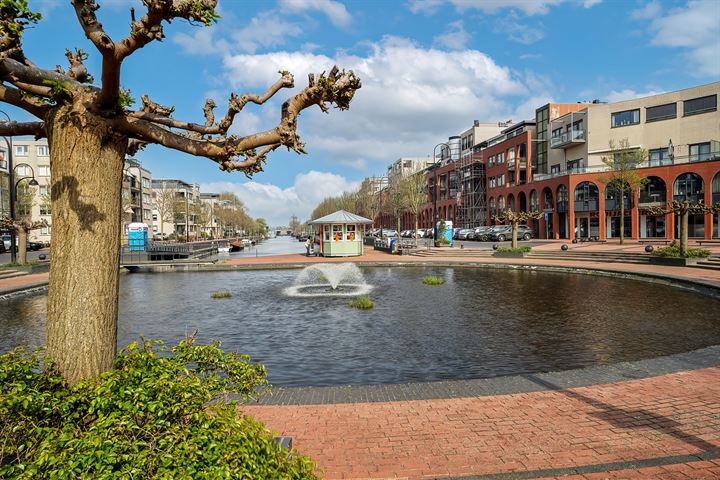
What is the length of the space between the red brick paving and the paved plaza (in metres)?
0.01

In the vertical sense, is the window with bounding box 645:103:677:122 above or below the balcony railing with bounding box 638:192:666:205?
above

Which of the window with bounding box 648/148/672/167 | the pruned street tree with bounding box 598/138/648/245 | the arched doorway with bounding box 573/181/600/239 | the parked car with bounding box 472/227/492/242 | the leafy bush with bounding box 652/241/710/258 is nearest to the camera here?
the leafy bush with bounding box 652/241/710/258

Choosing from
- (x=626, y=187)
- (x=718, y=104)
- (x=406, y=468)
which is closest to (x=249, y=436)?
(x=406, y=468)

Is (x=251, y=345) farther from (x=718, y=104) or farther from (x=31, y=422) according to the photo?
(x=718, y=104)

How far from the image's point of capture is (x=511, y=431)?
514 centimetres

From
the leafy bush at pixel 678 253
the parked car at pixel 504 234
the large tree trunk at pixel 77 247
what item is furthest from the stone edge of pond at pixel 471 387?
the parked car at pixel 504 234

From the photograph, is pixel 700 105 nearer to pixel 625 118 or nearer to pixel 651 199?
pixel 625 118

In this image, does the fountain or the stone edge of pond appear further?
the fountain

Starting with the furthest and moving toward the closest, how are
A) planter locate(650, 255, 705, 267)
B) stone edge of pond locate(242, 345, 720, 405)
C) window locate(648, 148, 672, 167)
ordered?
window locate(648, 148, 672, 167) < planter locate(650, 255, 705, 267) < stone edge of pond locate(242, 345, 720, 405)

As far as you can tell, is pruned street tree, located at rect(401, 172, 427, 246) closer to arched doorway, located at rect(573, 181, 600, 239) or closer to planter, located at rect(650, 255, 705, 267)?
arched doorway, located at rect(573, 181, 600, 239)

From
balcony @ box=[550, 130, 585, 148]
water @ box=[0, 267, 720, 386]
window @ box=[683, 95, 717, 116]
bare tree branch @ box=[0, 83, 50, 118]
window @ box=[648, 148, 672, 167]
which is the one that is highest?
window @ box=[683, 95, 717, 116]

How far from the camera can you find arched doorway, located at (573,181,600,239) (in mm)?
52250

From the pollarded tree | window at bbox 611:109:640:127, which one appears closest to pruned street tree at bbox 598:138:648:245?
window at bbox 611:109:640:127

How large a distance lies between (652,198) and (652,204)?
991 mm
